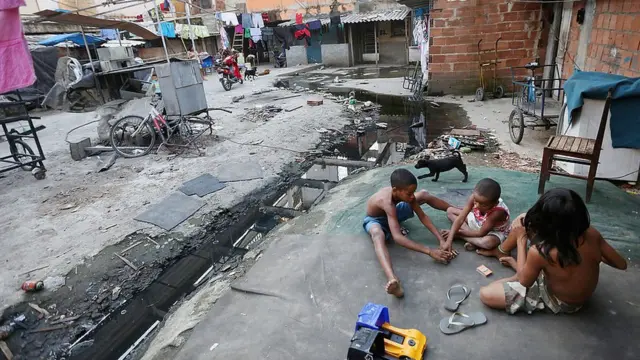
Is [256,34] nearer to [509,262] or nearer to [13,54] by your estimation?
[13,54]

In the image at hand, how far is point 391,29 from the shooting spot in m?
21.5

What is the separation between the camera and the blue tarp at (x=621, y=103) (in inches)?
149

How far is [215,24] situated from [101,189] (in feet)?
70.3

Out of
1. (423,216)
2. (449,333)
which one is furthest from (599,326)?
(423,216)

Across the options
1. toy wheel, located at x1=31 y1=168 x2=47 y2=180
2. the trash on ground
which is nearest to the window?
the trash on ground

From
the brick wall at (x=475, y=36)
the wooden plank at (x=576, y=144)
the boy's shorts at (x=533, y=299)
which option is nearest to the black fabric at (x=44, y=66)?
the brick wall at (x=475, y=36)

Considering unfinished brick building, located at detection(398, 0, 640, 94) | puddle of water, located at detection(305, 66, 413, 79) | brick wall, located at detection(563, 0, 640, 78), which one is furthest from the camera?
puddle of water, located at detection(305, 66, 413, 79)

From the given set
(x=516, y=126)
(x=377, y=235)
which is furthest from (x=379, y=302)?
(x=516, y=126)

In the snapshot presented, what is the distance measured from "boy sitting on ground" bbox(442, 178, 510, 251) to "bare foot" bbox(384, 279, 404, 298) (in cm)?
63

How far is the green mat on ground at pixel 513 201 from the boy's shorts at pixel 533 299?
998 millimetres

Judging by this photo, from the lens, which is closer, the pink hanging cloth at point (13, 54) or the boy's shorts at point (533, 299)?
the boy's shorts at point (533, 299)

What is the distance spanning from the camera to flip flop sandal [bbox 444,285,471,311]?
2.56 meters

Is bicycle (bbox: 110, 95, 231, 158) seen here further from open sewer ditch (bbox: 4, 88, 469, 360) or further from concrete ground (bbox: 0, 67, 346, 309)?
open sewer ditch (bbox: 4, 88, 469, 360)

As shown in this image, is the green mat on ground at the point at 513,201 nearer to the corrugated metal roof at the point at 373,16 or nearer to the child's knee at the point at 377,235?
the child's knee at the point at 377,235
